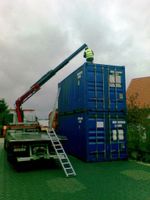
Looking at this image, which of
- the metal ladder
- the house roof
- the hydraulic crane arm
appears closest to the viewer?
the metal ladder

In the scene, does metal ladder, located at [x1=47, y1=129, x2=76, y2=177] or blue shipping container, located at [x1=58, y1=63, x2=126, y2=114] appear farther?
blue shipping container, located at [x1=58, y1=63, x2=126, y2=114]

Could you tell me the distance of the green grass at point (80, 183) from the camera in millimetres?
5598

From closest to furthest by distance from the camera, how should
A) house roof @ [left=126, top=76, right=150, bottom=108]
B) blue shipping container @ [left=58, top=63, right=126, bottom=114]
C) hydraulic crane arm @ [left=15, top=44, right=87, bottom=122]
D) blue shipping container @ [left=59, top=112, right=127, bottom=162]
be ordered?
blue shipping container @ [left=59, top=112, right=127, bottom=162] < blue shipping container @ [left=58, top=63, right=126, bottom=114] < hydraulic crane arm @ [left=15, top=44, right=87, bottom=122] < house roof @ [left=126, top=76, right=150, bottom=108]

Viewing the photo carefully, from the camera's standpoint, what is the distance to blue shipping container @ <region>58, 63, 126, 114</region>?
10.2 meters

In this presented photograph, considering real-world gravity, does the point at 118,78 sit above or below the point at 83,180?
above

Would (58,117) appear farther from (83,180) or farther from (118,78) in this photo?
(83,180)

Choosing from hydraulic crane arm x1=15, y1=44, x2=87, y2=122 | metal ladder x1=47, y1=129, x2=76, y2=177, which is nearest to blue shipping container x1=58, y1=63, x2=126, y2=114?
metal ladder x1=47, y1=129, x2=76, y2=177

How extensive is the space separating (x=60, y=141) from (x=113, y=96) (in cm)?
330

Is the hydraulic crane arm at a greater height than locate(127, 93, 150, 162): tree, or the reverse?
the hydraulic crane arm

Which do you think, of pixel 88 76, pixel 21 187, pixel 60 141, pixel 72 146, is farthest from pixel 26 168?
pixel 88 76

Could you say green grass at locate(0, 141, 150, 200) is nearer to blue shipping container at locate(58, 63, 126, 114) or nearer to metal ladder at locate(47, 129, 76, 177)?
metal ladder at locate(47, 129, 76, 177)

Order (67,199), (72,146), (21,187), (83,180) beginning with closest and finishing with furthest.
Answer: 1. (67,199)
2. (21,187)
3. (83,180)
4. (72,146)

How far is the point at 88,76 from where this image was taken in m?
10.2

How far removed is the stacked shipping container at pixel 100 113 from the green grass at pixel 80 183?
3.59 feet
